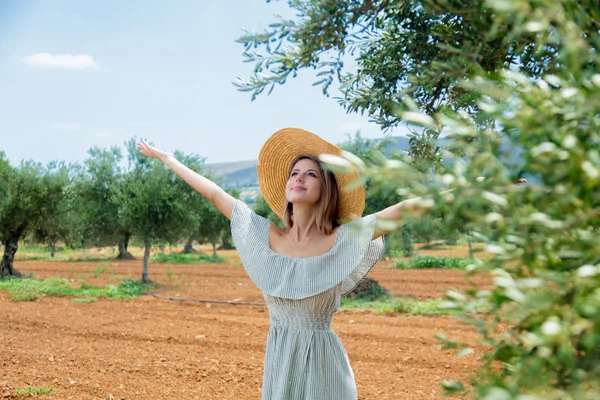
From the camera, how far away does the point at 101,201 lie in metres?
21.0

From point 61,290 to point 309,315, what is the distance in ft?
48.9

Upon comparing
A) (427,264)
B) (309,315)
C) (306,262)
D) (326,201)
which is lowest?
(427,264)

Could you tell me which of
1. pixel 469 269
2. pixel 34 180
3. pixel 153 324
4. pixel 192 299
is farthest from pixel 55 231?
pixel 469 269

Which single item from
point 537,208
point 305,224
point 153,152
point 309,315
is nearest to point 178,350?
point 153,152

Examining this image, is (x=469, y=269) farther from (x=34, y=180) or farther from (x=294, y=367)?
(x=34, y=180)

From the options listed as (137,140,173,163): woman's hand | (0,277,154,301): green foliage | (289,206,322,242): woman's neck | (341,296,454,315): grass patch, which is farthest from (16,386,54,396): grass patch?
(0,277,154,301): green foliage

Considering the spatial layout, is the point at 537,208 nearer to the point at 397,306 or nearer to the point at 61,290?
the point at 397,306

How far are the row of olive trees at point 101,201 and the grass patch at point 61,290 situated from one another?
6.98ft

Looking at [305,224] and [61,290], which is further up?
[305,224]

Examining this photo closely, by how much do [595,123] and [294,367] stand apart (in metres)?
2.35

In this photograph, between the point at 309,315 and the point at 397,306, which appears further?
the point at 397,306

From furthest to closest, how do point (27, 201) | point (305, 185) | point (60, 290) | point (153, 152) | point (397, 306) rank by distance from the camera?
point (27, 201) → point (60, 290) → point (397, 306) → point (153, 152) → point (305, 185)

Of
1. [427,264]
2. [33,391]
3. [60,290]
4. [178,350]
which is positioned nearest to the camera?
[33,391]

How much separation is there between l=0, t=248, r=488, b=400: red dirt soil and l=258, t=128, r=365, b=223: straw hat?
9.79ft
